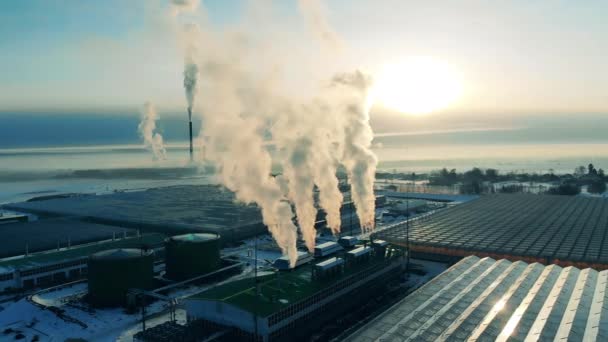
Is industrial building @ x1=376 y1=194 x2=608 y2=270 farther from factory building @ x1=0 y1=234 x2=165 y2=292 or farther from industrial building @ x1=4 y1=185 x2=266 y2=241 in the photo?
factory building @ x1=0 y1=234 x2=165 y2=292

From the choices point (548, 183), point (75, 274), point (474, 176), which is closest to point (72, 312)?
point (75, 274)

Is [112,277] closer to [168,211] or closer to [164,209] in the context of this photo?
[168,211]

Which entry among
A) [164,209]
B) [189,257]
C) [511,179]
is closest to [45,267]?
[189,257]

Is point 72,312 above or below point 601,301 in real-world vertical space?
below

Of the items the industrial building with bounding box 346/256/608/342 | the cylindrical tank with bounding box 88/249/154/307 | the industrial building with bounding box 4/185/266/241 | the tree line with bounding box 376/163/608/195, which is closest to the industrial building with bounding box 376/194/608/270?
the industrial building with bounding box 346/256/608/342

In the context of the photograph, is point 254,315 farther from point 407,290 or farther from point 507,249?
point 507,249

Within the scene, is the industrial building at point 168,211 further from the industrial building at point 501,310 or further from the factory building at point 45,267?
the industrial building at point 501,310
